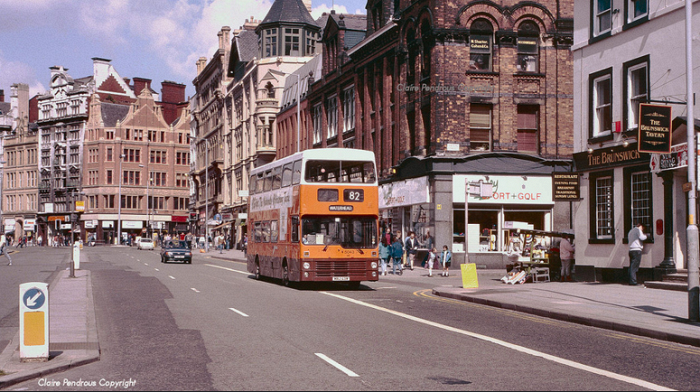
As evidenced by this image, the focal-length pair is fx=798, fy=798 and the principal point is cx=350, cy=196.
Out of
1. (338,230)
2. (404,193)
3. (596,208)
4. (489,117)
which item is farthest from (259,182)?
(489,117)

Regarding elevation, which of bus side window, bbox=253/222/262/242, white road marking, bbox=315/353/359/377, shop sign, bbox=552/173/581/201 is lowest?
white road marking, bbox=315/353/359/377

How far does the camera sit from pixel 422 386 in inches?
344

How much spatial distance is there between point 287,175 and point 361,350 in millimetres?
14548

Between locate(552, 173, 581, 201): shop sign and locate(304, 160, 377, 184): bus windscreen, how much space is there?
7136 mm

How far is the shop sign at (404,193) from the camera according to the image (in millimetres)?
39384

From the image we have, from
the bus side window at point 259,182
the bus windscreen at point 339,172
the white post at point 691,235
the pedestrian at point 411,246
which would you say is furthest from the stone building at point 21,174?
the white post at point 691,235

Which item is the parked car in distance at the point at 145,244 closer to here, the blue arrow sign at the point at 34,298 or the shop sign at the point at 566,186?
the shop sign at the point at 566,186

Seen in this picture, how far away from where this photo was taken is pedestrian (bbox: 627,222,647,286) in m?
23.9

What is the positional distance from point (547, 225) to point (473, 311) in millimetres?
22200

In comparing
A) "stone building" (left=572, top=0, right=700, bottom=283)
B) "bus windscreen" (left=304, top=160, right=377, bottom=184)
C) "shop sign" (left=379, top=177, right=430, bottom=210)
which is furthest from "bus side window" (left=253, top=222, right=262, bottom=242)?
"stone building" (left=572, top=0, right=700, bottom=283)

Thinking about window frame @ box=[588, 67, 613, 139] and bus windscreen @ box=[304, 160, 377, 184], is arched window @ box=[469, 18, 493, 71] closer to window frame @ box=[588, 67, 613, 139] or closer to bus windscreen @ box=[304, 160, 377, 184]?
window frame @ box=[588, 67, 613, 139]

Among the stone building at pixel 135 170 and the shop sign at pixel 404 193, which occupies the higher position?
the stone building at pixel 135 170

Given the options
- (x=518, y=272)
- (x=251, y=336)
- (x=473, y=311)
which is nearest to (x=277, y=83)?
(x=518, y=272)

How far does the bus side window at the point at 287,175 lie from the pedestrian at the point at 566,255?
396 inches
